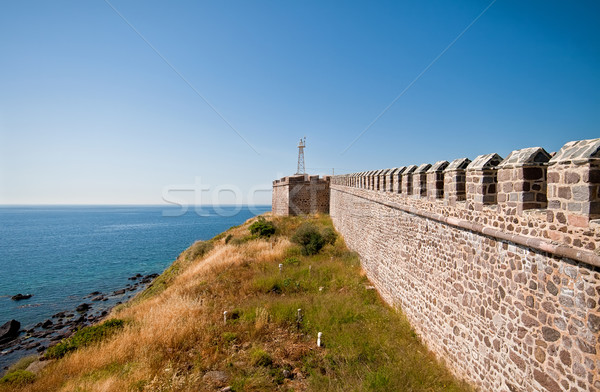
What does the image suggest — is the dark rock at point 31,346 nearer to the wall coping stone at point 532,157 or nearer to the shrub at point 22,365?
the shrub at point 22,365

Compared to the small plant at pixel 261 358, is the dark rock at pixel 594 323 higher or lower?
higher

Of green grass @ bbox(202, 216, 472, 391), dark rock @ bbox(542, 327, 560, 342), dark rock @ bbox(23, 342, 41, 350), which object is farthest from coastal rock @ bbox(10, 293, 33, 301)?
dark rock @ bbox(542, 327, 560, 342)

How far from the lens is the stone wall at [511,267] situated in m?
3.03

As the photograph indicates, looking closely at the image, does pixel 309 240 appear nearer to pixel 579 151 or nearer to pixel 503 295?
pixel 503 295

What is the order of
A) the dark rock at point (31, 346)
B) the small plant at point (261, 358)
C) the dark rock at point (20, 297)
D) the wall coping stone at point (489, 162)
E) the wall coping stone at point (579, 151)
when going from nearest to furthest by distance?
the wall coping stone at point (579, 151)
the wall coping stone at point (489, 162)
the small plant at point (261, 358)
the dark rock at point (31, 346)
the dark rock at point (20, 297)

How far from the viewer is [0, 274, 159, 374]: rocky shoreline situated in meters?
13.5

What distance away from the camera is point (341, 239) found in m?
18.8

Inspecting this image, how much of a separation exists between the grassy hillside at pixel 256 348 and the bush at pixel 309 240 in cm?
427

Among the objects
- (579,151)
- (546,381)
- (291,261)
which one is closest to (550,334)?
(546,381)

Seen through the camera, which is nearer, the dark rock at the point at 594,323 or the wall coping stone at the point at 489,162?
the dark rock at the point at 594,323

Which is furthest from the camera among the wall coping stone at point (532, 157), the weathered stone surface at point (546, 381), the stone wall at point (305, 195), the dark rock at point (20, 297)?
the stone wall at point (305, 195)

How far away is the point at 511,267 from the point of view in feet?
13.4

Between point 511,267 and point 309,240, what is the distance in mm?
12883

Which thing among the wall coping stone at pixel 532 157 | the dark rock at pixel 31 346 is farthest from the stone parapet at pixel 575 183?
the dark rock at pixel 31 346
